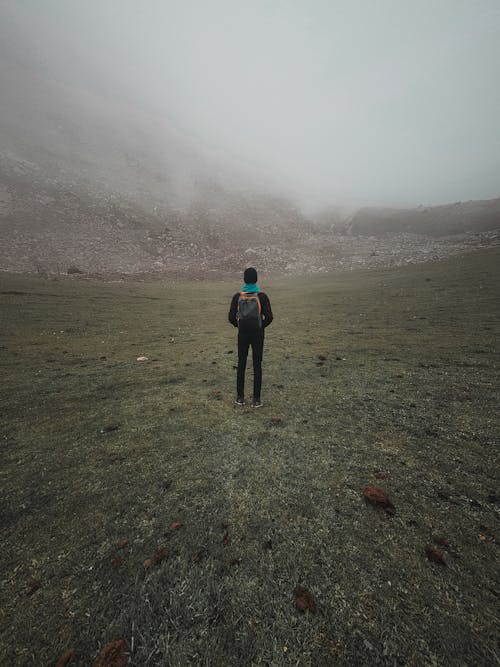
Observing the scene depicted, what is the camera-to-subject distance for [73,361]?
739 centimetres

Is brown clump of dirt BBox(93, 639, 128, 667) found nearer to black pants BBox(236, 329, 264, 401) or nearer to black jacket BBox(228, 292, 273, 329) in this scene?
black pants BBox(236, 329, 264, 401)

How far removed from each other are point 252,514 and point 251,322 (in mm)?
3071

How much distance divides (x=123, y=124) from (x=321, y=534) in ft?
371

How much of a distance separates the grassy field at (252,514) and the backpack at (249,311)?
62.8 inches

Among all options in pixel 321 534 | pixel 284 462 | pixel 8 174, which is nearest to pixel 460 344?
pixel 284 462

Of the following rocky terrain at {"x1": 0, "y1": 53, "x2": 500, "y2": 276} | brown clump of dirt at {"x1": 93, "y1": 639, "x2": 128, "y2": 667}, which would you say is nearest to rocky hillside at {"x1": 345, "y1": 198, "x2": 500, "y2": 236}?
rocky terrain at {"x1": 0, "y1": 53, "x2": 500, "y2": 276}

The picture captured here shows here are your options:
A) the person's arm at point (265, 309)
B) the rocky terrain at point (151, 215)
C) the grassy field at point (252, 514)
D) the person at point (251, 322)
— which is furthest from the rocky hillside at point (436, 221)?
the person at point (251, 322)

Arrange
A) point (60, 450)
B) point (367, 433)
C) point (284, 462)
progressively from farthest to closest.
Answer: point (367, 433) → point (60, 450) → point (284, 462)

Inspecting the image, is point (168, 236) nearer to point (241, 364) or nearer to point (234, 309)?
point (234, 309)

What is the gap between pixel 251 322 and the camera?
4.93 metres

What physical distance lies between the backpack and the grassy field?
159 cm

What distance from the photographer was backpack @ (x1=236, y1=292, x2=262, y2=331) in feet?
16.0

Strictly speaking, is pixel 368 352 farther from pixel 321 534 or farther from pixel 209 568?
pixel 209 568

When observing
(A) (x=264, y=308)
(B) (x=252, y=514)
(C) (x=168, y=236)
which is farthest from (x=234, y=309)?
(C) (x=168, y=236)
